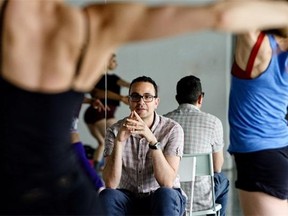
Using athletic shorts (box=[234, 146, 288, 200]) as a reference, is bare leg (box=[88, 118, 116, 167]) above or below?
below

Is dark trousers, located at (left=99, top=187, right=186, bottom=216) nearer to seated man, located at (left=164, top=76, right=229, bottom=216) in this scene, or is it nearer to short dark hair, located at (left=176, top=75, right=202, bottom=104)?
seated man, located at (left=164, top=76, right=229, bottom=216)

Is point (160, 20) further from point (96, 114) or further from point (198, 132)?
point (96, 114)

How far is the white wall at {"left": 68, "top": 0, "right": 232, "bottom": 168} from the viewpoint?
20.7ft

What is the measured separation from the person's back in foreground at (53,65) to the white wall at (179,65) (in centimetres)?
364

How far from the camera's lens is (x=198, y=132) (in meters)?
4.44

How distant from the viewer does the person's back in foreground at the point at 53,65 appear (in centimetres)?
191

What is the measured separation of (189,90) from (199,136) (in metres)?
0.26

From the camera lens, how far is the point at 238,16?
76.4 inches

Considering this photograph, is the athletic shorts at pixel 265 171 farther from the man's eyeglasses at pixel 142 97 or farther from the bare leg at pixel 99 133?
the bare leg at pixel 99 133

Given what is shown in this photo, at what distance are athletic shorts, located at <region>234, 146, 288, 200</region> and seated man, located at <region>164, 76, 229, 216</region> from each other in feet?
4.66

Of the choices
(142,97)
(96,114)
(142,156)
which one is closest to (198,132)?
(142,97)

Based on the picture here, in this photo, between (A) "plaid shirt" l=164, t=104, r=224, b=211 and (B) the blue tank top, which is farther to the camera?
(A) "plaid shirt" l=164, t=104, r=224, b=211

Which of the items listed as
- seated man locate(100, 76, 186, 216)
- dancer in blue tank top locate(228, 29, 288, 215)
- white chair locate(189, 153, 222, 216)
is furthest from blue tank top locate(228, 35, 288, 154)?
white chair locate(189, 153, 222, 216)

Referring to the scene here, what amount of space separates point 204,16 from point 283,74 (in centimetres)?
99
